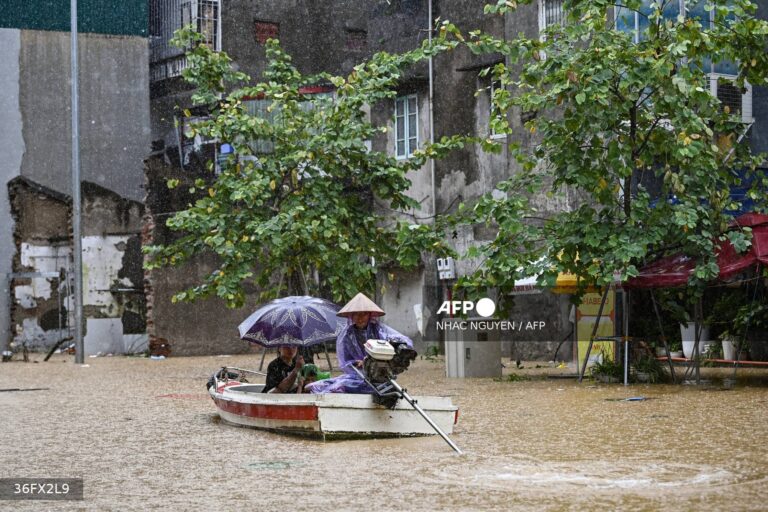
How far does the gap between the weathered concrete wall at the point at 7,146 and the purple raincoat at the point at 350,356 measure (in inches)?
1096

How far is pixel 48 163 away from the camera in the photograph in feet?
131

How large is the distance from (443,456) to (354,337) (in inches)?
101

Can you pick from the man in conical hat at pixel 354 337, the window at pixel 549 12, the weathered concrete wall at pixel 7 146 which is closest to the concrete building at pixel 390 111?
the window at pixel 549 12

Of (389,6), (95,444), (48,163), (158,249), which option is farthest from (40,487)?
(48,163)

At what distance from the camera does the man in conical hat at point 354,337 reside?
530 inches

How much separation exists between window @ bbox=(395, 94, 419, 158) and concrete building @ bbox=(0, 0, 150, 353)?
10294mm

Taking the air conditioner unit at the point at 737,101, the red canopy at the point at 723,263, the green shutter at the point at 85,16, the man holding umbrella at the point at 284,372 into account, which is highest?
the green shutter at the point at 85,16

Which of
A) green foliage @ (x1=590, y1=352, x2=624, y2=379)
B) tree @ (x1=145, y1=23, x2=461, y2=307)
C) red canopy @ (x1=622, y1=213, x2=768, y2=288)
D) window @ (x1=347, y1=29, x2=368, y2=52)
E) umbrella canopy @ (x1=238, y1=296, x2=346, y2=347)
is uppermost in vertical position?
window @ (x1=347, y1=29, x2=368, y2=52)

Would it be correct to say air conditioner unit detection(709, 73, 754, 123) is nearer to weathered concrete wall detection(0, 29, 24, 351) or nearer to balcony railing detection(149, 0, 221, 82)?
balcony railing detection(149, 0, 221, 82)

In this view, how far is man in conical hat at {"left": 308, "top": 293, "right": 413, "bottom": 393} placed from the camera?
1347cm

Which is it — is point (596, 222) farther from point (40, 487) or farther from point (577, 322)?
point (40, 487)

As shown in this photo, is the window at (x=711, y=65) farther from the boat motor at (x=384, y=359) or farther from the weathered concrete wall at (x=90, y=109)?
the weathered concrete wall at (x=90, y=109)

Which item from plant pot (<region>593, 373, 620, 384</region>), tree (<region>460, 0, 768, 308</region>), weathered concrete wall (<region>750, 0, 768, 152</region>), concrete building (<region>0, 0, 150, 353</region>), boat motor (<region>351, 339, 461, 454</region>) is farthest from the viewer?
concrete building (<region>0, 0, 150, 353</region>)

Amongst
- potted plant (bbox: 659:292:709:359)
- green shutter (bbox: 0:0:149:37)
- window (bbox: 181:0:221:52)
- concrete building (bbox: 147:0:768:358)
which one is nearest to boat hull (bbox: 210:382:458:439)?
potted plant (bbox: 659:292:709:359)
